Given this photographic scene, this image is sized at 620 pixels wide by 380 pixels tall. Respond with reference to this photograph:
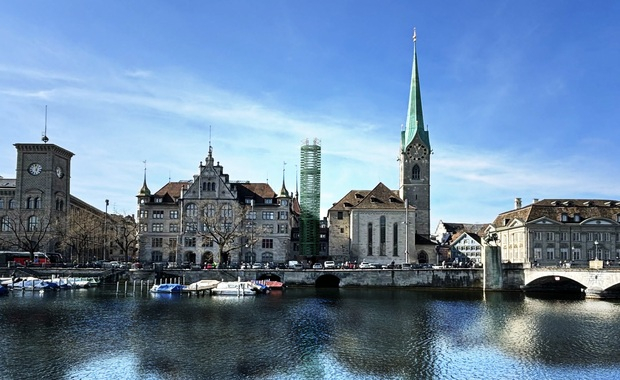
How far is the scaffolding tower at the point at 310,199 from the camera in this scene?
366ft

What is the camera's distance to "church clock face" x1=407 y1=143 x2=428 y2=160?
124m

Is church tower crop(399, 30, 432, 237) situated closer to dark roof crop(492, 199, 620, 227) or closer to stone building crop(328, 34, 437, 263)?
stone building crop(328, 34, 437, 263)

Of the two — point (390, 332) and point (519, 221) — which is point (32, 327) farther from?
point (519, 221)

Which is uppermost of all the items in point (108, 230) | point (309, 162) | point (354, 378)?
point (309, 162)

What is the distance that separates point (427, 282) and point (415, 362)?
182ft

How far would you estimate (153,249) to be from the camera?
109 metres

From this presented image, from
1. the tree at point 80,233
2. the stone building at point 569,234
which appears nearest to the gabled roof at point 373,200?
the stone building at point 569,234

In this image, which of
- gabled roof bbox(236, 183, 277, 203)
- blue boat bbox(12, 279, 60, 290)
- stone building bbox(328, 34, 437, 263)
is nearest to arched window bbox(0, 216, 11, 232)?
blue boat bbox(12, 279, 60, 290)

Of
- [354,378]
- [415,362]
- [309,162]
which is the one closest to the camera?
[354,378]

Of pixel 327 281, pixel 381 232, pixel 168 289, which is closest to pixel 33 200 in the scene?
pixel 168 289

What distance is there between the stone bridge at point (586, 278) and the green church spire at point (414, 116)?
4710 centimetres

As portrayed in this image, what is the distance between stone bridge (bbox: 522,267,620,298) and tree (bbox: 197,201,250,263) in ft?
158

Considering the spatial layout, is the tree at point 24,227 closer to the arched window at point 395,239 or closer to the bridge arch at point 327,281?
the bridge arch at point 327,281

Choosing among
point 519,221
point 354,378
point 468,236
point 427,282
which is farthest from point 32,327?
point 468,236
